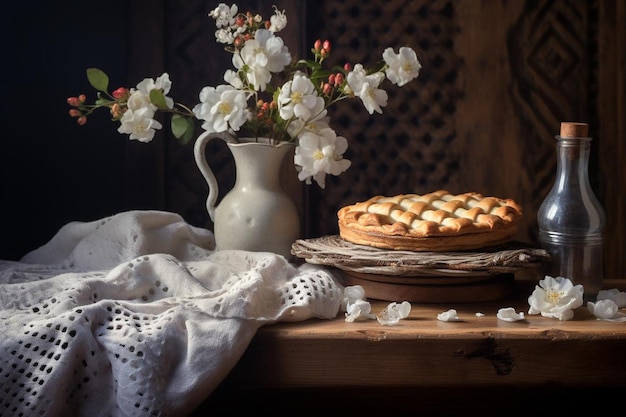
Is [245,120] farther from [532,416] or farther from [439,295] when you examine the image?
[532,416]

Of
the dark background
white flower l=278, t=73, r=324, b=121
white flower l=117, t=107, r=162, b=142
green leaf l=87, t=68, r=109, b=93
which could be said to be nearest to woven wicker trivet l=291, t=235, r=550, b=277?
white flower l=278, t=73, r=324, b=121

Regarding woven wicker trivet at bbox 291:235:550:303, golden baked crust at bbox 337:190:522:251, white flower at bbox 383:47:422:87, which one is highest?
white flower at bbox 383:47:422:87

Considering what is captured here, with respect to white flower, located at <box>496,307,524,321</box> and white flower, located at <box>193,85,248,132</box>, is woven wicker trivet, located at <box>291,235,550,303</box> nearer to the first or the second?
white flower, located at <box>496,307,524,321</box>

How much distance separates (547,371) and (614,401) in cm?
54

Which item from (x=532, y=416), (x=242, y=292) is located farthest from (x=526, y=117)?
(x=242, y=292)

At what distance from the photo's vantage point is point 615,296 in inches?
49.3

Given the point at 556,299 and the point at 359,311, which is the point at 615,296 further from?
the point at 359,311

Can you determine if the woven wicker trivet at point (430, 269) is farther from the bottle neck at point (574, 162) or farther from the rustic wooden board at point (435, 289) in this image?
the bottle neck at point (574, 162)

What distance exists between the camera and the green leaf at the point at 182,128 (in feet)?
4.70

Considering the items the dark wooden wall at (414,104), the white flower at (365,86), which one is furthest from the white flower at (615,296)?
the dark wooden wall at (414,104)

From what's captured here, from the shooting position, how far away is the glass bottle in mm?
A: 1253

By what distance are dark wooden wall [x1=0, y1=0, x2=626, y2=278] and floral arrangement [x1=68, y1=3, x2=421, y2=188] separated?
1.18 feet

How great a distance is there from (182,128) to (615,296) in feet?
2.64

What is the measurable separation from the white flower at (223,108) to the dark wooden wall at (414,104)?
17.4 inches
